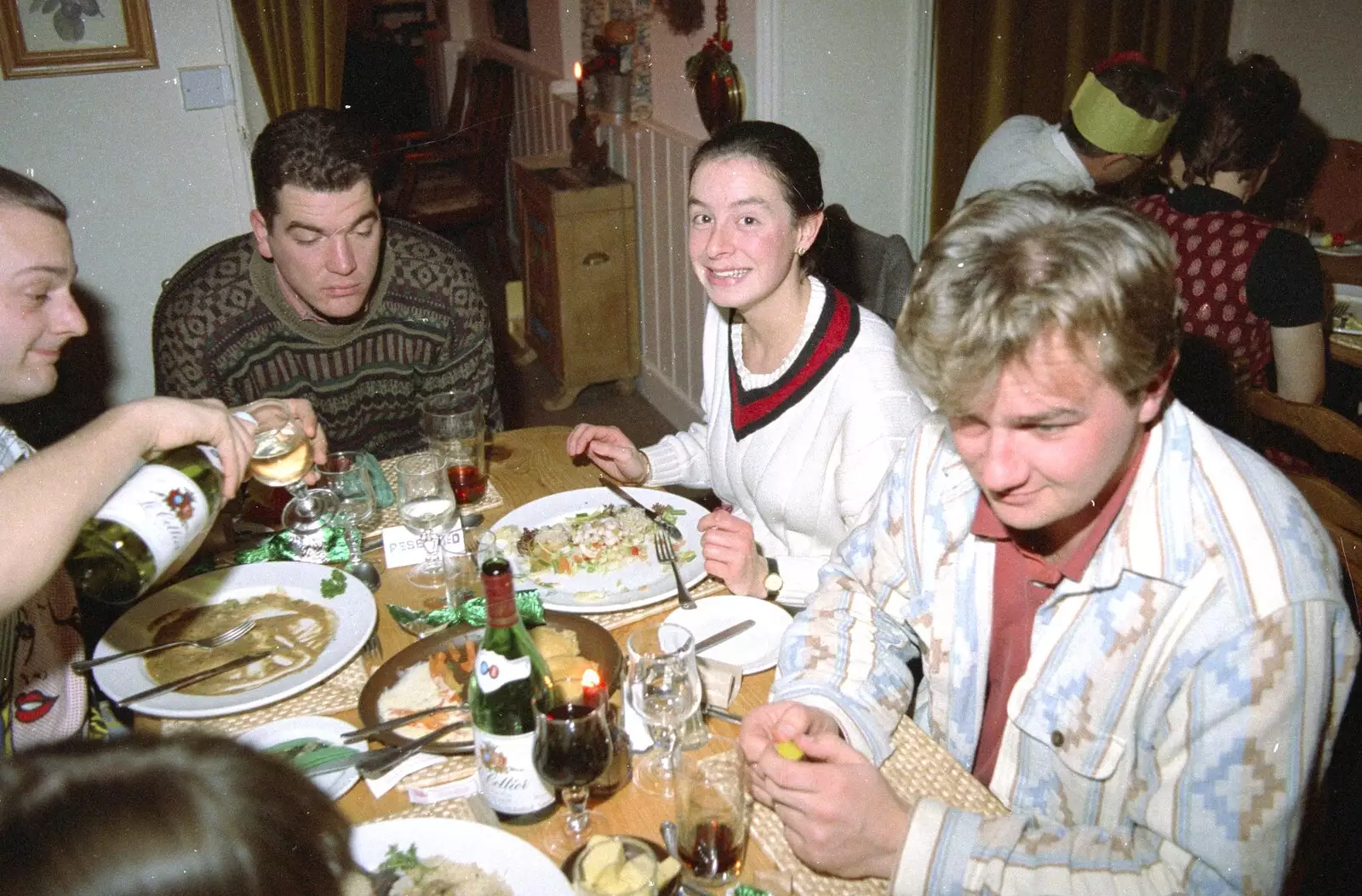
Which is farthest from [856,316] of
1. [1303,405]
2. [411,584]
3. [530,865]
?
[530,865]

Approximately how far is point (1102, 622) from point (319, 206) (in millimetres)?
1804

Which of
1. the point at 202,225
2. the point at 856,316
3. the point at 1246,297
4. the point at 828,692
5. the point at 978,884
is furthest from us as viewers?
the point at 202,225

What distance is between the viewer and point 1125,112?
116 inches

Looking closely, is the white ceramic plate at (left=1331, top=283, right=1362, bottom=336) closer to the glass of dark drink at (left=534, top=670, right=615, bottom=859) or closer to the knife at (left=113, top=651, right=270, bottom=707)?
the glass of dark drink at (left=534, top=670, right=615, bottom=859)

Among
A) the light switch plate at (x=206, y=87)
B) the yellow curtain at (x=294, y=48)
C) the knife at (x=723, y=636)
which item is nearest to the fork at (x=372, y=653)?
the knife at (x=723, y=636)

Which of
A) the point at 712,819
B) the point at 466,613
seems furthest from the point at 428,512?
the point at 712,819

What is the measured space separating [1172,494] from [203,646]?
4.43 feet

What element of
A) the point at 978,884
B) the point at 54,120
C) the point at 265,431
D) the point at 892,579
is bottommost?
the point at 978,884

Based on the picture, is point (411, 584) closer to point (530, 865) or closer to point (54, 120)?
point (530, 865)

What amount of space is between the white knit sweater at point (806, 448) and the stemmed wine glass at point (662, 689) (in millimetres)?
420

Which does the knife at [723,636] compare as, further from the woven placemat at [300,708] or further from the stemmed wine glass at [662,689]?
the woven placemat at [300,708]

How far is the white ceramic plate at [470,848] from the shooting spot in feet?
3.43

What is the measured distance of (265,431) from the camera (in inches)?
63.9

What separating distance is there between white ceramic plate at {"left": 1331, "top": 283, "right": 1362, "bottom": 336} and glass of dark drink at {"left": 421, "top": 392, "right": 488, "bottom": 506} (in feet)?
8.50
